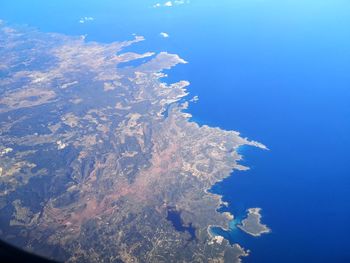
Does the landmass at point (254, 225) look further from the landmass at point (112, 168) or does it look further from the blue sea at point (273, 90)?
the landmass at point (112, 168)

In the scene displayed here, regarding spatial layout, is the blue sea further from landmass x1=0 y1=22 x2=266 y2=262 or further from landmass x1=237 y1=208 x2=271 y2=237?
landmass x1=0 y1=22 x2=266 y2=262

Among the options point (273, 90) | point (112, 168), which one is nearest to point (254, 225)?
point (112, 168)

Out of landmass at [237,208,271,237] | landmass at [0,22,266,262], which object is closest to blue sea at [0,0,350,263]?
landmass at [237,208,271,237]

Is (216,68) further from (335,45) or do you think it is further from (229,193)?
(229,193)

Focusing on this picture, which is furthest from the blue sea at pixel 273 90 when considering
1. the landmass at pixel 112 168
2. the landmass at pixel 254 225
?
the landmass at pixel 112 168

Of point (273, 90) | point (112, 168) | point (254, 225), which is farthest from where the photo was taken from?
point (273, 90)

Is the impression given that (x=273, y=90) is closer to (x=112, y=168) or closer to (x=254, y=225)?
(x=112, y=168)

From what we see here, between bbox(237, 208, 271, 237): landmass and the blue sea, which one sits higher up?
the blue sea
